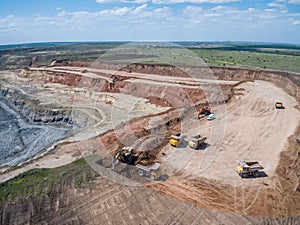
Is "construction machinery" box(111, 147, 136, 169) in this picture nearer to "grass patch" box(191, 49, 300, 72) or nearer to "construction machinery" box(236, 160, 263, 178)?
"construction machinery" box(236, 160, 263, 178)

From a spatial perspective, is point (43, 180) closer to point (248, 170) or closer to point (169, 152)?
point (169, 152)

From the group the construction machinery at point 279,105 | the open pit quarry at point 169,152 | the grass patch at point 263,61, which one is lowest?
the open pit quarry at point 169,152

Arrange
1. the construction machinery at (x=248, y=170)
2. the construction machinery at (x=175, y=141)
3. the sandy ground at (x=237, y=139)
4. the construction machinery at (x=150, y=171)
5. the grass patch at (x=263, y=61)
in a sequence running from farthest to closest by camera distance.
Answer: the grass patch at (x=263, y=61) < the construction machinery at (x=175, y=141) < the sandy ground at (x=237, y=139) < the construction machinery at (x=248, y=170) < the construction machinery at (x=150, y=171)

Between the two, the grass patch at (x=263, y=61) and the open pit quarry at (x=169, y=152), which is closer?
the open pit quarry at (x=169, y=152)

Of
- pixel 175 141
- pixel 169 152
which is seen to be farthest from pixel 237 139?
pixel 169 152

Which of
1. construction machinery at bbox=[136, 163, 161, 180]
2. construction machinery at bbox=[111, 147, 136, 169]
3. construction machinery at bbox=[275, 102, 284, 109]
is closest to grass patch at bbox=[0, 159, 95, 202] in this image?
construction machinery at bbox=[111, 147, 136, 169]

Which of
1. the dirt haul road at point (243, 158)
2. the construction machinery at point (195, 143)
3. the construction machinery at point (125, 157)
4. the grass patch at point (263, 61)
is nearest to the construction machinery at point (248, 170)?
the dirt haul road at point (243, 158)

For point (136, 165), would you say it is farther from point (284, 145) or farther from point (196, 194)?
point (284, 145)

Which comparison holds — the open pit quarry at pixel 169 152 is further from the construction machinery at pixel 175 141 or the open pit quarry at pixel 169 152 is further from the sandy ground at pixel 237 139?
the construction machinery at pixel 175 141
